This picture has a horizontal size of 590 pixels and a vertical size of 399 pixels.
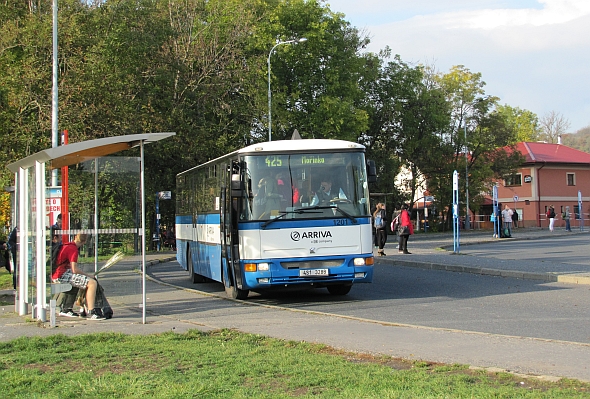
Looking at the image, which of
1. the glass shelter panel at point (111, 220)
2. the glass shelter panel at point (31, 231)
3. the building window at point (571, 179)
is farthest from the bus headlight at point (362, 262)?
the building window at point (571, 179)

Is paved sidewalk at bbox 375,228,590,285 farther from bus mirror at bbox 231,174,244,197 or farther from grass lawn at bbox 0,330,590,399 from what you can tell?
grass lawn at bbox 0,330,590,399

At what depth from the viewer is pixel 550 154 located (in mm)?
79625

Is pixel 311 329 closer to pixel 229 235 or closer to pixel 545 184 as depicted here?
pixel 229 235

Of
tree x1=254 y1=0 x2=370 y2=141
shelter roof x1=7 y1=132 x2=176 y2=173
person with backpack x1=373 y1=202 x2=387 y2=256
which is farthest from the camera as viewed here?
tree x1=254 y1=0 x2=370 y2=141

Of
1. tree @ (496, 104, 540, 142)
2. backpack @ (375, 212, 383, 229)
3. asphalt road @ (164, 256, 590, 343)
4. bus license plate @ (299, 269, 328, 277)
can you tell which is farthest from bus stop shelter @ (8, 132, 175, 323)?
tree @ (496, 104, 540, 142)

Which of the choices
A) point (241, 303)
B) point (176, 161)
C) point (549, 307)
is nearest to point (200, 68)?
point (176, 161)

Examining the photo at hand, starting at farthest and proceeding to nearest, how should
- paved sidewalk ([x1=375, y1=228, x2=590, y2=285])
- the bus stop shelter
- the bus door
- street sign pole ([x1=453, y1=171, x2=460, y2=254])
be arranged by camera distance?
street sign pole ([x1=453, y1=171, x2=460, y2=254]), paved sidewalk ([x1=375, y1=228, x2=590, y2=285]), the bus door, the bus stop shelter

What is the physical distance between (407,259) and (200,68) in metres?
18.0

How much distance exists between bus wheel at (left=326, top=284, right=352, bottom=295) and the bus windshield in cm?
212

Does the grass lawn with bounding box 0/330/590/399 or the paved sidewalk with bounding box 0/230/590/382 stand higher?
the grass lawn with bounding box 0/330/590/399

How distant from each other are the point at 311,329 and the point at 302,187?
416 centimetres

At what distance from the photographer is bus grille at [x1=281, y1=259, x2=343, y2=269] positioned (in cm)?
1402

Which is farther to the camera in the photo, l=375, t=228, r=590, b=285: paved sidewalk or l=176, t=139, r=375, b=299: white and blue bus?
l=375, t=228, r=590, b=285: paved sidewalk

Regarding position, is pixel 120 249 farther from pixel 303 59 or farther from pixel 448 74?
pixel 448 74
